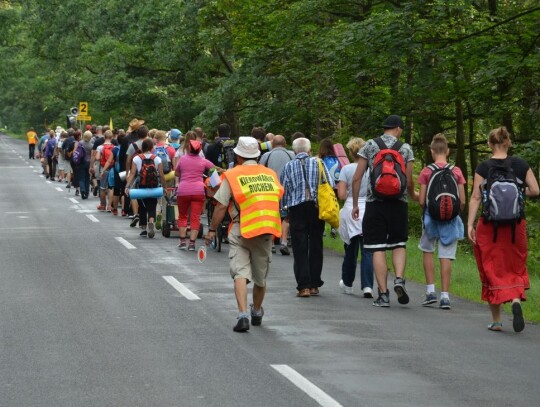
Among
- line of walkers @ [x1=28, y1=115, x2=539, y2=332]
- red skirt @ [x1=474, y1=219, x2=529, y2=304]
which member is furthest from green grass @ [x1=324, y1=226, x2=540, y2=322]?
red skirt @ [x1=474, y1=219, x2=529, y2=304]

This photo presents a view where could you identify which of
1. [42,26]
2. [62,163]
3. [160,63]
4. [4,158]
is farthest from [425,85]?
[4,158]

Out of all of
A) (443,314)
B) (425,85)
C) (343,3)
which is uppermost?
(343,3)

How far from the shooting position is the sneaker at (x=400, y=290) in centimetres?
1197

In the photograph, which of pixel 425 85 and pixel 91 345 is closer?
pixel 91 345

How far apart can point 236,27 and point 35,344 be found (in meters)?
25.8

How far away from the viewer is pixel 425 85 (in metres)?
25.0

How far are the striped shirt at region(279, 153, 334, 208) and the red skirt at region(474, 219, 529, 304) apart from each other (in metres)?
2.93

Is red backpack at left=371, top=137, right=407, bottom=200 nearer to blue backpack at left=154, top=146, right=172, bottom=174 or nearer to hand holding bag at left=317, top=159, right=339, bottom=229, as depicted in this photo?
hand holding bag at left=317, top=159, right=339, bottom=229

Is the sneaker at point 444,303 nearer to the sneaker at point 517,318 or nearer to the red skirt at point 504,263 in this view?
the red skirt at point 504,263

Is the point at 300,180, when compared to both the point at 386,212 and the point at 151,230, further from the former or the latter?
the point at 151,230

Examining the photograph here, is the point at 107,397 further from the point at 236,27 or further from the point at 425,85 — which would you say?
the point at 236,27

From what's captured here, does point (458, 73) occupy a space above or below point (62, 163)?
above

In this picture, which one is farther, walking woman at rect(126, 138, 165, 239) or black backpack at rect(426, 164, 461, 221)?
walking woman at rect(126, 138, 165, 239)

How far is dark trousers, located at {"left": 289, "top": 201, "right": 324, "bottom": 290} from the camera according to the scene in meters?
13.2
